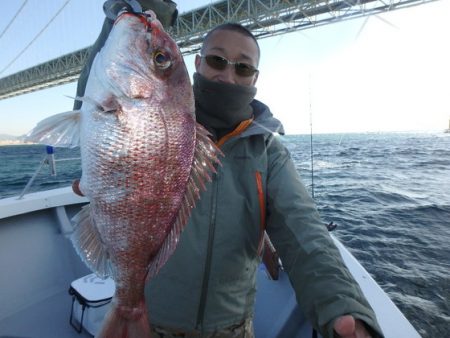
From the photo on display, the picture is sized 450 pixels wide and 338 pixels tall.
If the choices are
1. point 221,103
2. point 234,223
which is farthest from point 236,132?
point 234,223

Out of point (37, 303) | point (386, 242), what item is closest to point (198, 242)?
point (37, 303)

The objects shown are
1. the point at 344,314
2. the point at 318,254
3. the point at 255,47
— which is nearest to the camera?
the point at 344,314

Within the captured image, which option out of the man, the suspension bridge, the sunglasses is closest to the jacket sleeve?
the man

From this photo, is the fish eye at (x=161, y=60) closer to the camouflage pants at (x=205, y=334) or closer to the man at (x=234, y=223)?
the man at (x=234, y=223)

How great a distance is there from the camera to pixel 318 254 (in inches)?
48.2

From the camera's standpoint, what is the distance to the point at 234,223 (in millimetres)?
1427

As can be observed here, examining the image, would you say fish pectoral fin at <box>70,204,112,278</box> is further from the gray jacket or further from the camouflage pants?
the camouflage pants

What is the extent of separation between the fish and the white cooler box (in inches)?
64.8

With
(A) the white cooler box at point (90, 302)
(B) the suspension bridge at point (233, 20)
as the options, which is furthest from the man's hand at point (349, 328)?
(B) the suspension bridge at point (233, 20)

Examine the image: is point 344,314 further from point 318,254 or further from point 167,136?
point 167,136

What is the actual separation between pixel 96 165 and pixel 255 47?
1011 mm

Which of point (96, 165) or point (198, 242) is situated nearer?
point (96, 165)

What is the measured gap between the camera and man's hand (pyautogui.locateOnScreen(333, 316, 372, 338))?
3.28 ft

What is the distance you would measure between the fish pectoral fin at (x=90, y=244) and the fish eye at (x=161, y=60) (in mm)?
576
